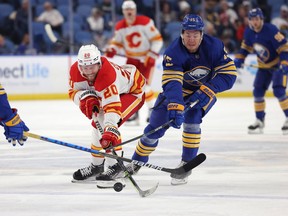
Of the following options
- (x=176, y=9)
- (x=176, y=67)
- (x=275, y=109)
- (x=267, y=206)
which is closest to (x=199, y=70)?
(x=176, y=67)

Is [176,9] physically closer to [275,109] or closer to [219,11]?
[219,11]

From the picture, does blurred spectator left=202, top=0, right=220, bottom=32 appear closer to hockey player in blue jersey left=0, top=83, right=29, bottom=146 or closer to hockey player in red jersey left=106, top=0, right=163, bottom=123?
hockey player in red jersey left=106, top=0, right=163, bottom=123

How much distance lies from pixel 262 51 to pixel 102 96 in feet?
12.3

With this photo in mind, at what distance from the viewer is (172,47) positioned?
538 cm

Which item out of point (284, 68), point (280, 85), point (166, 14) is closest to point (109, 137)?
point (284, 68)

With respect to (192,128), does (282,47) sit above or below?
below

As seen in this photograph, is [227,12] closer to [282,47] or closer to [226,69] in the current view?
[282,47]

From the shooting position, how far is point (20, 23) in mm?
12680

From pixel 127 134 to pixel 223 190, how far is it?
3.37 metres

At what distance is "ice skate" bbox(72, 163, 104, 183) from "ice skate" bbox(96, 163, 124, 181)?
0.42 feet

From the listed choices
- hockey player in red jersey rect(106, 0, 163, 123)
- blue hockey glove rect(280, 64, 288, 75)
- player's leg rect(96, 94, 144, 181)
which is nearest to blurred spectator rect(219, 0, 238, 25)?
hockey player in red jersey rect(106, 0, 163, 123)

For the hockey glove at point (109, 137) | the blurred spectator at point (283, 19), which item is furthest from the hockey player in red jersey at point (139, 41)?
the hockey glove at point (109, 137)

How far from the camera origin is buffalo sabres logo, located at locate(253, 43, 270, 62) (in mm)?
8469

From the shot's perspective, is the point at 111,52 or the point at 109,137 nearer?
the point at 109,137
